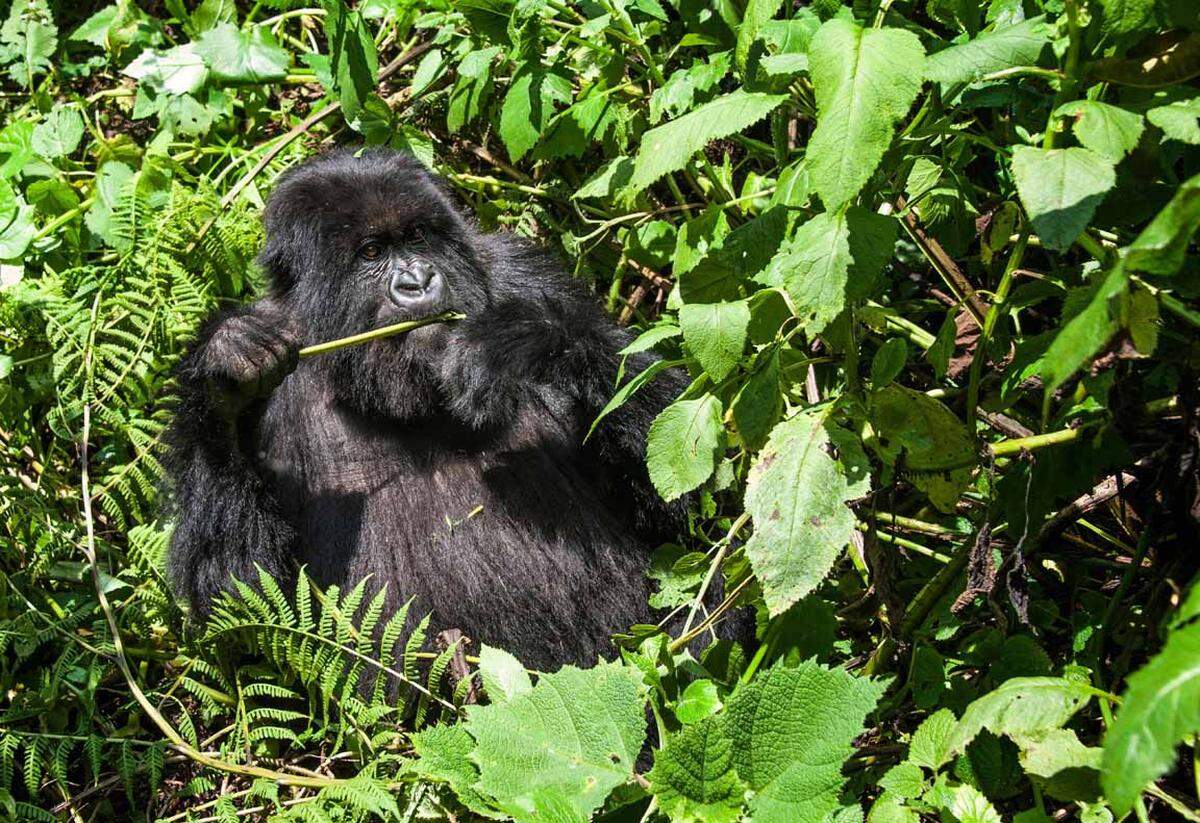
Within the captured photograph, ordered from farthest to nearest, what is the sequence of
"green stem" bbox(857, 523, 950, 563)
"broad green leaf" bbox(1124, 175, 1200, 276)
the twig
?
"green stem" bbox(857, 523, 950, 563), the twig, "broad green leaf" bbox(1124, 175, 1200, 276)

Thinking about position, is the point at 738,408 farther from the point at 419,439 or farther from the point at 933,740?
the point at 419,439

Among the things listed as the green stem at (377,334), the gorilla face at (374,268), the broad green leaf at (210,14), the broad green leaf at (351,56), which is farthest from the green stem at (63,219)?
the green stem at (377,334)

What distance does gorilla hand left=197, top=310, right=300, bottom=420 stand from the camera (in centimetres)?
286

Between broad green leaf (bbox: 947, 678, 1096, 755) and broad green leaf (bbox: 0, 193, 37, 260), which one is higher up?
broad green leaf (bbox: 0, 193, 37, 260)

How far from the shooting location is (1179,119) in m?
1.62

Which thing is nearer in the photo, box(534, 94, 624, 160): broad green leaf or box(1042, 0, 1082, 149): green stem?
box(1042, 0, 1082, 149): green stem

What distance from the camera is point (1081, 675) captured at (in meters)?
2.01

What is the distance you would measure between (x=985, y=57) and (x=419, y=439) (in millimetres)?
1853

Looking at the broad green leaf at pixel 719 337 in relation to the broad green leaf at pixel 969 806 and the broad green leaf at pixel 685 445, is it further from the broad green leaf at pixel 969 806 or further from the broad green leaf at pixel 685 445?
the broad green leaf at pixel 969 806

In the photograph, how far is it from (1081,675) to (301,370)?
7.03 feet

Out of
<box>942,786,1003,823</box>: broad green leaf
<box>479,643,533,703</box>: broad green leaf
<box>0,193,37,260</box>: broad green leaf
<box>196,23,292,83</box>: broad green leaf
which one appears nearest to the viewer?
<box>942,786,1003,823</box>: broad green leaf

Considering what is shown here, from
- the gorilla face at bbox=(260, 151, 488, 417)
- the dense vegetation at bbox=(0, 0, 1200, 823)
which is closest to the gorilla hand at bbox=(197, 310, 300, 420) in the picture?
the gorilla face at bbox=(260, 151, 488, 417)

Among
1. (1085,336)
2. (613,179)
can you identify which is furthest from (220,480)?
(1085,336)

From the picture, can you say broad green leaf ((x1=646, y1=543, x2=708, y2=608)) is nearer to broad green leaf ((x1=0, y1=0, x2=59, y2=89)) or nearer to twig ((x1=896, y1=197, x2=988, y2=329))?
twig ((x1=896, y1=197, x2=988, y2=329))
